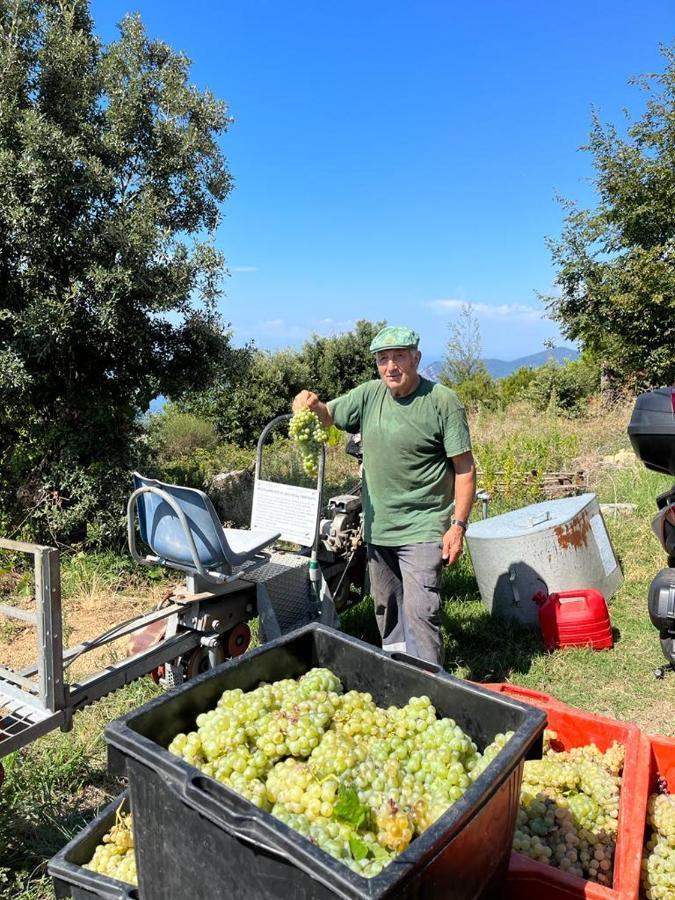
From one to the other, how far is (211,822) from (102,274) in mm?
6285

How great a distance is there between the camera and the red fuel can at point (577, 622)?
4379 mm

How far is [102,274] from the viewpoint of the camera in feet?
21.5

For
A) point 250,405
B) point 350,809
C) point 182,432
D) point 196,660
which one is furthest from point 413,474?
point 250,405

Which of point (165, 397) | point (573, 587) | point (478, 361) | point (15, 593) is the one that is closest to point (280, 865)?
point (573, 587)

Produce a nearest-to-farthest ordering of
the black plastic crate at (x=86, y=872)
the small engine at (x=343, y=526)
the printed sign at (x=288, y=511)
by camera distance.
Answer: the black plastic crate at (x=86, y=872) < the printed sign at (x=288, y=511) < the small engine at (x=343, y=526)

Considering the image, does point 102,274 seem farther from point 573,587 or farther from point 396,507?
point 573,587

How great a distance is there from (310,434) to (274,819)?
2644 mm

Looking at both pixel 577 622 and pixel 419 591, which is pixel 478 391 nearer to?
pixel 577 622

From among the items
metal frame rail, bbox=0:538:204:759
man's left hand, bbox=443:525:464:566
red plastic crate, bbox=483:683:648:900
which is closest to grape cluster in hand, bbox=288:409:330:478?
man's left hand, bbox=443:525:464:566

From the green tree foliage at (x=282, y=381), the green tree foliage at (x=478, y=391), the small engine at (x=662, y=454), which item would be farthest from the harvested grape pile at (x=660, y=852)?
the green tree foliage at (x=478, y=391)

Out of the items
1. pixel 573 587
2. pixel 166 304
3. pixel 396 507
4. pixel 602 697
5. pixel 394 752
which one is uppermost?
pixel 166 304

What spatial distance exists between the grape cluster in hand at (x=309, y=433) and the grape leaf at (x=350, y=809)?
96.4 inches

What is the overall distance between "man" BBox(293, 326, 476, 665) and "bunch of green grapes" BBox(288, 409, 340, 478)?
6 cm

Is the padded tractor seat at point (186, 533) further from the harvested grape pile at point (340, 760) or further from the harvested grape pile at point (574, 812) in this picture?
the harvested grape pile at point (574, 812)
